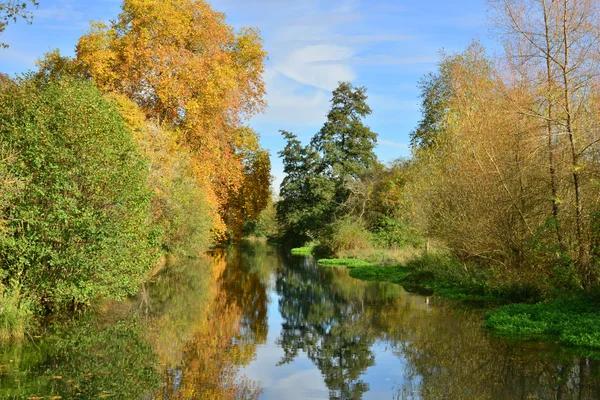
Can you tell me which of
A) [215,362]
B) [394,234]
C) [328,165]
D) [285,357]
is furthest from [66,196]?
[328,165]

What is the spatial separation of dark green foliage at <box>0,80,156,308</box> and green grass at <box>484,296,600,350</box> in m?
10.1

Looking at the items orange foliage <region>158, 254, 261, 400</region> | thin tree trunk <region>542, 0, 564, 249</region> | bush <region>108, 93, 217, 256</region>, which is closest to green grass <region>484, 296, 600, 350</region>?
thin tree trunk <region>542, 0, 564, 249</region>

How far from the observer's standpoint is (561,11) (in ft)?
49.5

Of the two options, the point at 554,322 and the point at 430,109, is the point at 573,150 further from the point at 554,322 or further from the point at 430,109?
the point at 430,109

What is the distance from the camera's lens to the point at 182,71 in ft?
86.7

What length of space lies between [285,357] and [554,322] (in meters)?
6.65

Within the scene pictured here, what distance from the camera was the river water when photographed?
29.7 ft

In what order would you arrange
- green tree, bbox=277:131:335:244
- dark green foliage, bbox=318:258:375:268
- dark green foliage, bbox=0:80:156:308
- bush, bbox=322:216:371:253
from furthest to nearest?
green tree, bbox=277:131:335:244 < bush, bbox=322:216:371:253 < dark green foliage, bbox=318:258:375:268 < dark green foliage, bbox=0:80:156:308

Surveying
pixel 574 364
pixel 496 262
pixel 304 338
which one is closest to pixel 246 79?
pixel 496 262

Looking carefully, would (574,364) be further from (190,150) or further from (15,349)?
(190,150)

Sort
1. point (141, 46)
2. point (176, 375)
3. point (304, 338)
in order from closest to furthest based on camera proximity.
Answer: point (176, 375), point (304, 338), point (141, 46)

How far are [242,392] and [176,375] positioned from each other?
4.83 ft

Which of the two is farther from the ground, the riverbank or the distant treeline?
the distant treeline

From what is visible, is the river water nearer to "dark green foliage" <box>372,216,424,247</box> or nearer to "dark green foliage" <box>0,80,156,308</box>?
"dark green foliage" <box>0,80,156,308</box>
